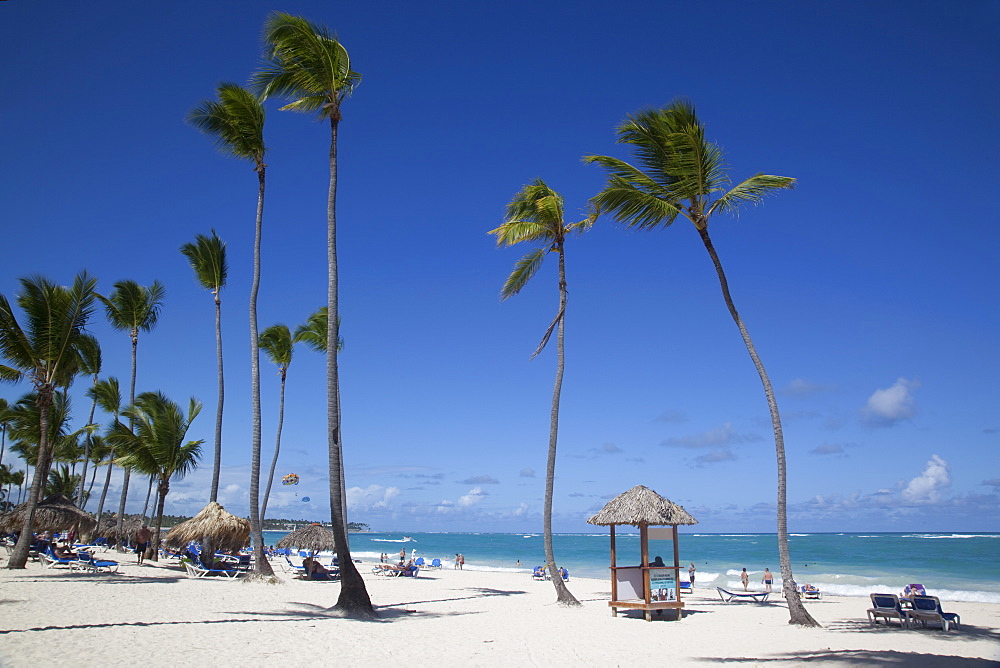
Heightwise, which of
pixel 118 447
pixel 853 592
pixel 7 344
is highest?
pixel 7 344

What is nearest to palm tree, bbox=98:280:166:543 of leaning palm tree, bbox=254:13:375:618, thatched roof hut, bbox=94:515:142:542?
thatched roof hut, bbox=94:515:142:542

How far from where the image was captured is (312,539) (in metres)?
22.5

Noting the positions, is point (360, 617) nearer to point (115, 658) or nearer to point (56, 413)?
point (115, 658)

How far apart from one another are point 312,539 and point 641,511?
13.4 m

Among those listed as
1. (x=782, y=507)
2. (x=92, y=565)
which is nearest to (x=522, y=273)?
(x=782, y=507)

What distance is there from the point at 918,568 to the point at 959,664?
Answer: 46.4m

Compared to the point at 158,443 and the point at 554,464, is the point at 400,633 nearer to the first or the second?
the point at 554,464

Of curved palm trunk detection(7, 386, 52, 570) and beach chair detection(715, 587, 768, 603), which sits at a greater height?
curved palm trunk detection(7, 386, 52, 570)

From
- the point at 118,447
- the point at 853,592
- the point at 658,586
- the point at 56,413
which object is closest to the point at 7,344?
the point at 118,447

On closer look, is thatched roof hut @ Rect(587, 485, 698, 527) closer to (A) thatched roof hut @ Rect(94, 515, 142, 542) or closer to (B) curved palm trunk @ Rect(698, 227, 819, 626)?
(B) curved palm trunk @ Rect(698, 227, 819, 626)

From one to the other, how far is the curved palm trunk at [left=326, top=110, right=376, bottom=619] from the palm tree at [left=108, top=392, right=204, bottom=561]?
13315 millimetres

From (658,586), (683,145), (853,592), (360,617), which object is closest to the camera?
(360,617)

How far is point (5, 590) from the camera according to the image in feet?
42.6

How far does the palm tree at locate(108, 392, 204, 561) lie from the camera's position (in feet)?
75.4
